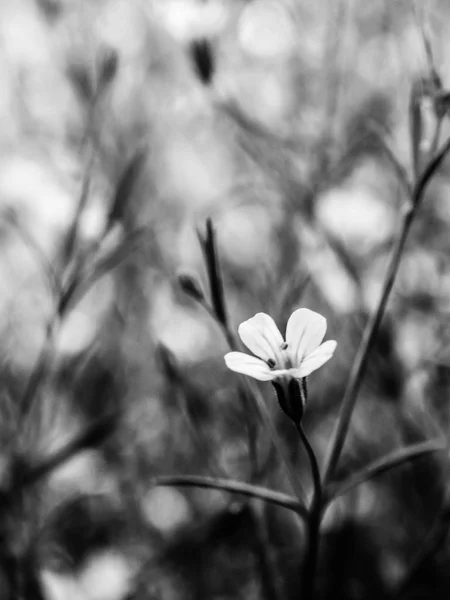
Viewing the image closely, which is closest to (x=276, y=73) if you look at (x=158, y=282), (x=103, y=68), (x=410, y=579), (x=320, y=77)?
(x=320, y=77)

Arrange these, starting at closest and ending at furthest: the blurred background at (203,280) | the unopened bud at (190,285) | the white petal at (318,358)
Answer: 1. the white petal at (318,358)
2. the unopened bud at (190,285)
3. the blurred background at (203,280)

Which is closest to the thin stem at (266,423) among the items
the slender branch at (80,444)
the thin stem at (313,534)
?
the thin stem at (313,534)

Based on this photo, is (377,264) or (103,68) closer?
(103,68)

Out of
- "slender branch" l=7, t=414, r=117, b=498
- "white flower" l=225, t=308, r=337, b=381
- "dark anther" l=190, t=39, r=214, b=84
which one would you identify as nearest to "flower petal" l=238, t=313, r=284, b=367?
"white flower" l=225, t=308, r=337, b=381

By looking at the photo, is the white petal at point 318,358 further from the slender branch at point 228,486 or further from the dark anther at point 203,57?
the dark anther at point 203,57

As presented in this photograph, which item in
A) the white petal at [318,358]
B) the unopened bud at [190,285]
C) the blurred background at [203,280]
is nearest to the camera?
the white petal at [318,358]

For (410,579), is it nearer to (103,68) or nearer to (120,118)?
(103,68)

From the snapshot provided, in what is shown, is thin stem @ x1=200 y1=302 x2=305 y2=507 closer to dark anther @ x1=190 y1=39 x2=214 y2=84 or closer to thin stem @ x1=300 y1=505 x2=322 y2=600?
thin stem @ x1=300 y1=505 x2=322 y2=600
